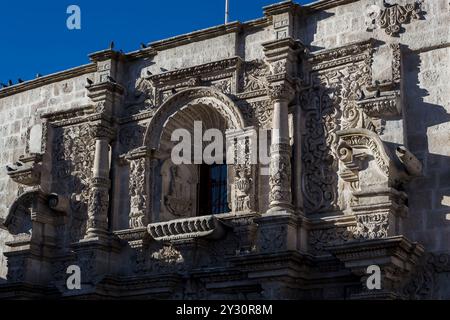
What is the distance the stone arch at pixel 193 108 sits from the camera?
1415cm

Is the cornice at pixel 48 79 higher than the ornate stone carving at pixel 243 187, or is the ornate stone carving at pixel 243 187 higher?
the cornice at pixel 48 79

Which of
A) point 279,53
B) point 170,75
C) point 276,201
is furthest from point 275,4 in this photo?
point 276,201

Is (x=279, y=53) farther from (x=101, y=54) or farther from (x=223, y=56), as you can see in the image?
(x=101, y=54)

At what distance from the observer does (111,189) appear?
15086 mm

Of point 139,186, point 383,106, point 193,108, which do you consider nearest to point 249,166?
point 193,108

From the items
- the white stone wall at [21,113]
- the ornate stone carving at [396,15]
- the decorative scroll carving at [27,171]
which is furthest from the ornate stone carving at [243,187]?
the decorative scroll carving at [27,171]

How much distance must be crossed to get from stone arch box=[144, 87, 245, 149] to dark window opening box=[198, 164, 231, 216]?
2.56 feet

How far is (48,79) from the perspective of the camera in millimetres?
16641

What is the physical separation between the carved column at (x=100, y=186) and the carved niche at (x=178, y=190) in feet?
3.30

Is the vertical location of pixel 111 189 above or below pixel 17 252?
above

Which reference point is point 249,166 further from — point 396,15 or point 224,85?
point 396,15

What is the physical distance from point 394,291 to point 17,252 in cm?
654

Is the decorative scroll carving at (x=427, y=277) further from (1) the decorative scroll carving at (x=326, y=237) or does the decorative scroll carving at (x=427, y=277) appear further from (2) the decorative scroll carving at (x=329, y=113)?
(2) the decorative scroll carving at (x=329, y=113)

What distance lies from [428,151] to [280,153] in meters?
2.11
